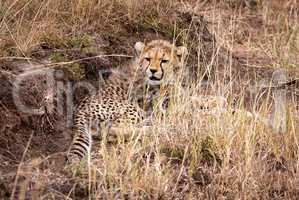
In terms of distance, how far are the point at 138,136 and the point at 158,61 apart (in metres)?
1.43

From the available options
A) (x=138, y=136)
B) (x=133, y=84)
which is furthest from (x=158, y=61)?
(x=138, y=136)

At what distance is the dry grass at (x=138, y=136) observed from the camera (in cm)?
342

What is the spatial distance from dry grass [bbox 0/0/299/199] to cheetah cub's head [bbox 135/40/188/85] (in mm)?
297

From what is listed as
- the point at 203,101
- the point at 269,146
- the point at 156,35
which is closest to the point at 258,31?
the point at 156,35

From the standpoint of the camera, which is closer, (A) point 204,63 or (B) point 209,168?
(B) point 209,168

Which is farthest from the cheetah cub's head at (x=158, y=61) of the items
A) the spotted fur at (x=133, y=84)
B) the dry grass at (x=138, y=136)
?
the dry grass at (x=138, y=136)

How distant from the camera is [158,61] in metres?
4.96

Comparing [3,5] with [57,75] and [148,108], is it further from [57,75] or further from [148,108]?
[148,108]

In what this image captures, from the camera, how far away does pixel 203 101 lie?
4539mm

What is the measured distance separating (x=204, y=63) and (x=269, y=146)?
5.41 feet

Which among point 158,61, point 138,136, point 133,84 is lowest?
point 138,136

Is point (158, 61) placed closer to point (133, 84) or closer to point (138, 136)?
point (133, 84)

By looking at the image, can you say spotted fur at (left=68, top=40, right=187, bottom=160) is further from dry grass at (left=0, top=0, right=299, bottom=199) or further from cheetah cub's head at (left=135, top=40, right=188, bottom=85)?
dry grass at (left=0, top=0, right=299, bottom=199)

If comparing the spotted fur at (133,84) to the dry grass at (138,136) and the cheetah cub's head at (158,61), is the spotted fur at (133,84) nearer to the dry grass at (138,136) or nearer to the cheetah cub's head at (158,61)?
the cheetah cub's head at (158,61)
